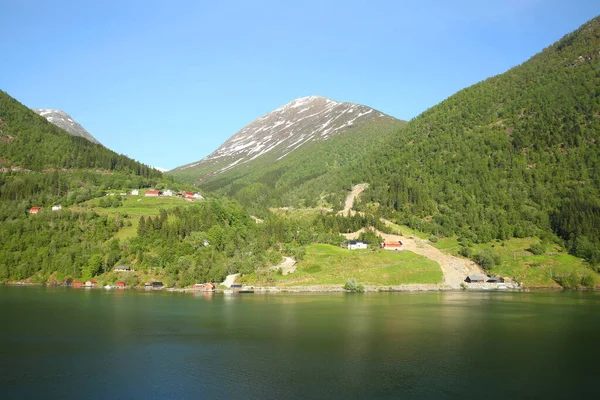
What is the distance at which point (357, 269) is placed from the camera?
3802 inches

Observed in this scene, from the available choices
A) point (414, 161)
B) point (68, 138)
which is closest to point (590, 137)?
point (414, 161)

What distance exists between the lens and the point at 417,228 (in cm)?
12975

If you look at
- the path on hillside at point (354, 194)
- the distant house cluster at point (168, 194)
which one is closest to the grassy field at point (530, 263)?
the path on hillside at point (354, 194)

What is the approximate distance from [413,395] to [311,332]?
19181mm

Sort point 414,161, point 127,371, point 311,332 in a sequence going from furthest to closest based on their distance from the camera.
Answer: point 414,161 → point 311,332 → point 127,371

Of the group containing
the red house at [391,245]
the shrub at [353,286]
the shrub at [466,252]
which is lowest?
the shrub at [353,286]

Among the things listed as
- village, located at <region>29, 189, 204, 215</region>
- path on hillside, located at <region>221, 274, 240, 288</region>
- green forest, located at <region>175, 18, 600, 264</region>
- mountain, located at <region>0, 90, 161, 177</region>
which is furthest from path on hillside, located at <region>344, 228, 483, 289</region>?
mountain, located at <region>0, 90, 161, 177</region>

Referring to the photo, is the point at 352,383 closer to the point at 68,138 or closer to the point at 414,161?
the point at 414,161

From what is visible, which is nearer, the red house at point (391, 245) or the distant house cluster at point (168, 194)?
the red house at point (391, 245)

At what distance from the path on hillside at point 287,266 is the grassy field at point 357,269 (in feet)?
4.77

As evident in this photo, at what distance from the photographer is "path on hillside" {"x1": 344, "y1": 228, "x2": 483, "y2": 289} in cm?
9875

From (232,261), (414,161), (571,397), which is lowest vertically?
(571,397)

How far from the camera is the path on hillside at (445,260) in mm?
98750

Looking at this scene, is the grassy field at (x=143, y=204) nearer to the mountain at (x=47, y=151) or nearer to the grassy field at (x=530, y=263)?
the mountain at (x=47, y=151)
